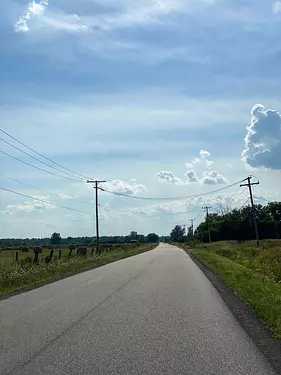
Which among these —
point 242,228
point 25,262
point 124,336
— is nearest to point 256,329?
point 124,336

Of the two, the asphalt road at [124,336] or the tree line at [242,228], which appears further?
the tree line at [242,228]

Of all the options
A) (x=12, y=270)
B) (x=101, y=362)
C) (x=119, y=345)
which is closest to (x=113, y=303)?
(x=119, y=345)

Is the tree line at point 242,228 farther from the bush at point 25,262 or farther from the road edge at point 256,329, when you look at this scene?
the road edge at point 256,329

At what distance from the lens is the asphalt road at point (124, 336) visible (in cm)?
694

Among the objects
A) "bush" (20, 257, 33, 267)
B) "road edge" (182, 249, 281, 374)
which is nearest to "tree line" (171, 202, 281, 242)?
"bush" (20, 257, 33, 267)

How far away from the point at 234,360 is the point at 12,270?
60.3 feet

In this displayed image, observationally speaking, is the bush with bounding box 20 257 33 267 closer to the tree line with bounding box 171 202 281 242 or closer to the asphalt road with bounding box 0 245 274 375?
the asphalt road with bounding box 0 245 274 375

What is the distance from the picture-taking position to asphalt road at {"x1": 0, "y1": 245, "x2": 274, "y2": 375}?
22.8 feet

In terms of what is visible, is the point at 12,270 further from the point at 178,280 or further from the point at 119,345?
the point at 119,345

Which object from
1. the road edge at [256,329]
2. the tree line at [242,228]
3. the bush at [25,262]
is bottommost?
the road edge at [256,329]

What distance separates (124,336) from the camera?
9.10m

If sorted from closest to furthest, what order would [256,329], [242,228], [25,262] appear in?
[256,329] < [25,262] < [242,228]

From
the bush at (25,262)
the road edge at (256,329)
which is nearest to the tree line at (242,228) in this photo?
the bush at (25,262)

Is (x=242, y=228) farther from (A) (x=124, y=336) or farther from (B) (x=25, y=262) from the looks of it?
(A) (x=124, y=336)
